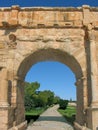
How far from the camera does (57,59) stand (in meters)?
15.3

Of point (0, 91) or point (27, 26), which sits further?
point (27, 26)

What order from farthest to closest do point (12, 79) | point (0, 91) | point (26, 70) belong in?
1. point (26, 70)
2. point (12, 79)
3. point (0, 91)

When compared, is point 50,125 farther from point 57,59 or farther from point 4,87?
point 4,87

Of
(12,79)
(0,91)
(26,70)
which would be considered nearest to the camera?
(0,91)

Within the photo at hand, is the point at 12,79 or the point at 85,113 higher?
the point at 12,79

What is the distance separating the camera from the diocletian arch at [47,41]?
510 inches

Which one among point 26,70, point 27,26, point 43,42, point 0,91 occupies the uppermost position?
point 27,26

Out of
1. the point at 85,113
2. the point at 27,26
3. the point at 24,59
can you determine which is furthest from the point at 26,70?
the point at 85,113

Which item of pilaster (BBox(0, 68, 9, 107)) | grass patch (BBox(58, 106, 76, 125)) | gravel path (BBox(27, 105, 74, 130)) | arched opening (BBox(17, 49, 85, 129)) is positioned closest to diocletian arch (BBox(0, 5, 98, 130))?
arched opening (BBox(17, 49, 85, 129))

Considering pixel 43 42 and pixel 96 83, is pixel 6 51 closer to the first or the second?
pixel 43 42

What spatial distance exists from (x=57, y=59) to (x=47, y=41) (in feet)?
6.92

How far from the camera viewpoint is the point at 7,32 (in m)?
13.5

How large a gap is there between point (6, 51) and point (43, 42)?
6.34ft

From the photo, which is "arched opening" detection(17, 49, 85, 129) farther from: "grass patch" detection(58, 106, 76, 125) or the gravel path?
"grass patch" detection(58, 106, 76, 125)
